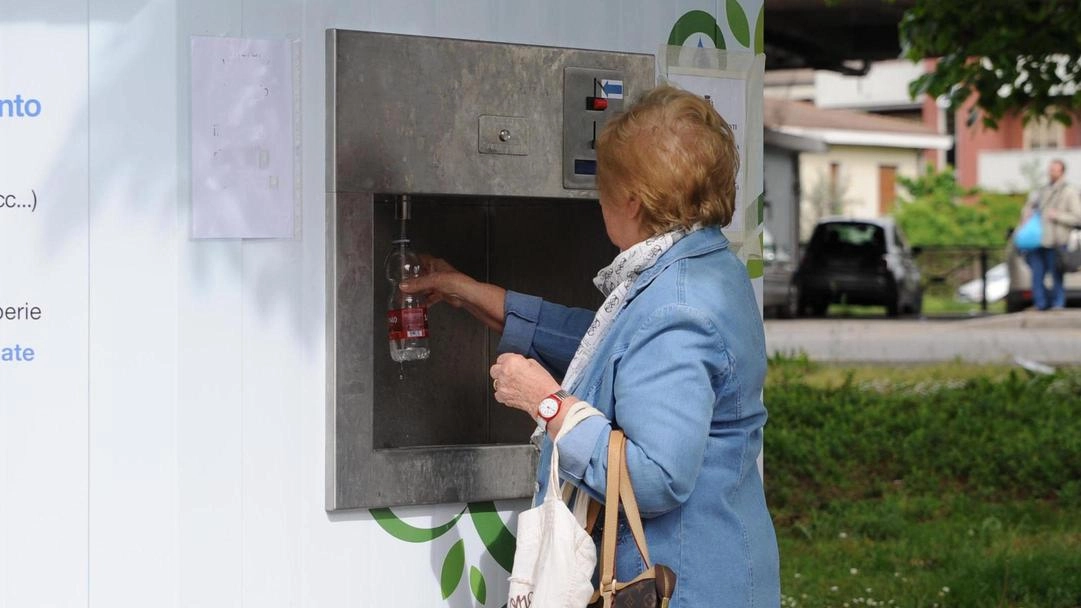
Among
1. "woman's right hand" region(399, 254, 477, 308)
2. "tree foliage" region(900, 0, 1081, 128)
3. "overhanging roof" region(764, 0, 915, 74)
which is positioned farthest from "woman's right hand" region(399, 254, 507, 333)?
"overhanging roof" region(764, 0, 915, 74)

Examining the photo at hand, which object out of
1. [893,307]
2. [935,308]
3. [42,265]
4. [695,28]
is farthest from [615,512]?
[935,308]

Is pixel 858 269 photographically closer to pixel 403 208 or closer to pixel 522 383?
pixel 403 208

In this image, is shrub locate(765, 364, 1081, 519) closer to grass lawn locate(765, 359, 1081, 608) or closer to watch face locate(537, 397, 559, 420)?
grass lawn locate(765, 359, 1081, 608)

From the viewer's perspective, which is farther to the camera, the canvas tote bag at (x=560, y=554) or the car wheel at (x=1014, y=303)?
the car wheel at (x=1014, y=303)

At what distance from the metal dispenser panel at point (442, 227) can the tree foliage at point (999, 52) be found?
4.83 metres

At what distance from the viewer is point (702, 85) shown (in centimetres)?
321

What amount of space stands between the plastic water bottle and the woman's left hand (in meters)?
0.53

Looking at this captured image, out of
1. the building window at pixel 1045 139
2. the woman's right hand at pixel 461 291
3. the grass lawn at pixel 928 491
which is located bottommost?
the grass lawn at pixel 928 491

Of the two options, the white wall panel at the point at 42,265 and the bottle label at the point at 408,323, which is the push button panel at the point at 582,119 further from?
the white wall panel at the point at 42,265

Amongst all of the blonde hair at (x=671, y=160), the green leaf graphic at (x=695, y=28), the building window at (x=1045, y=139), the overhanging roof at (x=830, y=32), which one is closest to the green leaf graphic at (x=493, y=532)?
the blonde hair at (x=671, y=160)

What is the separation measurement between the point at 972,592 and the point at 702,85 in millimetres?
2661

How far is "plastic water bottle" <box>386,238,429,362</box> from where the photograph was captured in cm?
294

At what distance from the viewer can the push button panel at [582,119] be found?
297cm

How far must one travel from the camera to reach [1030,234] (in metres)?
15.8
